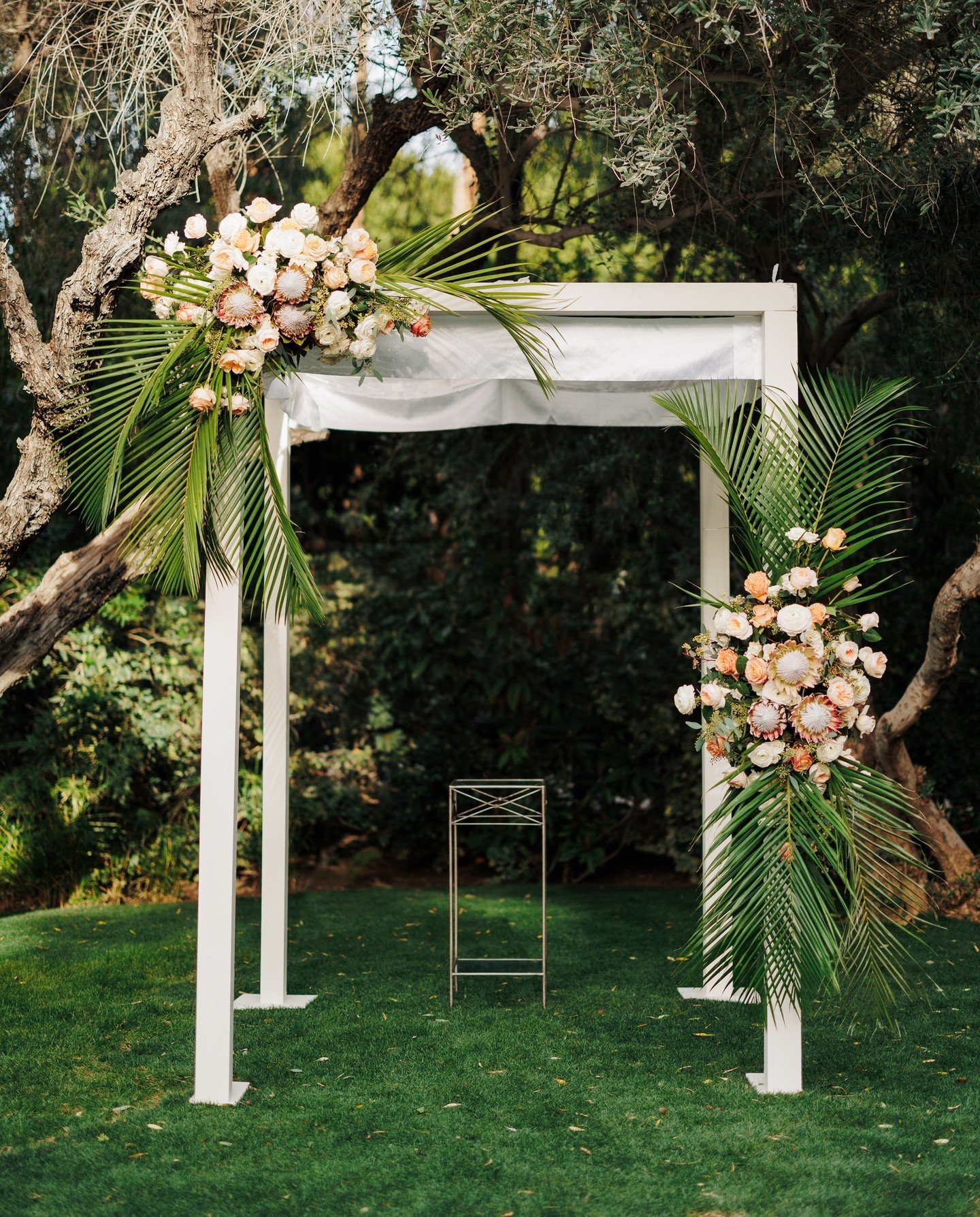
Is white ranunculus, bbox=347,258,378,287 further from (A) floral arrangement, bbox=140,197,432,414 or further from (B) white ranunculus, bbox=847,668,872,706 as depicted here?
(B) white ranunculus, bbox=847,668,872,706

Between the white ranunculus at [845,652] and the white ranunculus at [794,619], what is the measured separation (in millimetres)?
130

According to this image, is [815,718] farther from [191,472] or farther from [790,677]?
[191,472]

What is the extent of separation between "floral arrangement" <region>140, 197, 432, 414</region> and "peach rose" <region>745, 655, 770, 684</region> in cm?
151

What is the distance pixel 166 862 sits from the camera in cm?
778

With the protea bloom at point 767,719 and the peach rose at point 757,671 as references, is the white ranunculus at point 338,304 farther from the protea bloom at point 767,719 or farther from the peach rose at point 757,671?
the protea bloom at point 767,719

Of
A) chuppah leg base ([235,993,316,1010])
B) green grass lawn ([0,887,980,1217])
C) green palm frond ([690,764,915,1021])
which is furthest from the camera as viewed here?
chuppah leg base ([235,993,316,1010])

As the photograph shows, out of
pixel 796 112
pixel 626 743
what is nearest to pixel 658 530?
pixel 626 743

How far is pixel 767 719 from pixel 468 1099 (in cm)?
157

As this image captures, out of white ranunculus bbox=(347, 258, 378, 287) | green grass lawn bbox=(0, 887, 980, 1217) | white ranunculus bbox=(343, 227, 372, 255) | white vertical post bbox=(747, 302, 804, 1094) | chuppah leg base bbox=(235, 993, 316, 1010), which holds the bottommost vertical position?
chuppah leg base bbox=(235, 993, 316, 1010)

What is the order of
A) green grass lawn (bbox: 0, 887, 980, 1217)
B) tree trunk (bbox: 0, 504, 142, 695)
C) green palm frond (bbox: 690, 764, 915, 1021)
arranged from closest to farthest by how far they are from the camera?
green grass lawn (bbox: 0, 887, 980, 1217)
green palm frond (bbox: 690, 764, 915, 1021)
tree trunk (bbox: 0, 504, 142, 695)

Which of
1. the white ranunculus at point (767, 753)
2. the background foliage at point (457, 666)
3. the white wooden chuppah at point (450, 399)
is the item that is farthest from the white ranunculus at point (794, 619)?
the background foliage at point (457, 666)

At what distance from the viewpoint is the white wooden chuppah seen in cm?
383

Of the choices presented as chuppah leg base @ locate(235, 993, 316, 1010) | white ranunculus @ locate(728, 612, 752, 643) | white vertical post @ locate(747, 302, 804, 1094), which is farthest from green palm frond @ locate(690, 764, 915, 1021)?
chuppah leg base @ locate(235, 993, 316, 1010)

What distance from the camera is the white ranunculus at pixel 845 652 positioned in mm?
3811
